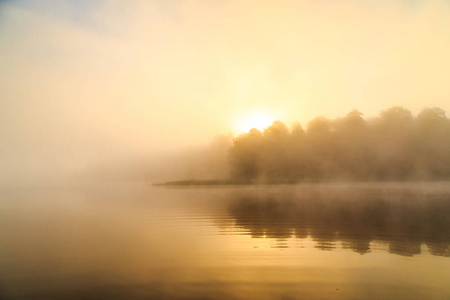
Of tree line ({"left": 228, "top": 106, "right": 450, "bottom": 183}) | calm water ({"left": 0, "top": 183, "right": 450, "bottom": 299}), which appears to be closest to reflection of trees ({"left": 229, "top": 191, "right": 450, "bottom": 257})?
calm water ({"left": 0, "top": 183, "right": 450, "bottom": 299})

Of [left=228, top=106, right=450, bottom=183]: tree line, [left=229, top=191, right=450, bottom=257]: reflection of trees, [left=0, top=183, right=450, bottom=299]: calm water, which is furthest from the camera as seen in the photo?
[left=228, top=106, right=450, bottom=183]: tree line

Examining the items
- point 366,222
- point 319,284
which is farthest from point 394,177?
point 319,284

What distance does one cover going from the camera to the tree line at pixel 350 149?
36.7 meters

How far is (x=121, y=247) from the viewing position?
32.4 feet

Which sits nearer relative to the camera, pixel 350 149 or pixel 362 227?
pixel 362 227

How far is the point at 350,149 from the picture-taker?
4291 cm

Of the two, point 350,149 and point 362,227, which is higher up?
point 350,149

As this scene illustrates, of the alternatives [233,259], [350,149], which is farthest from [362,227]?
[350,149]

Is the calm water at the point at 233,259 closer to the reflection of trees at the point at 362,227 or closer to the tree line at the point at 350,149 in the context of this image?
the reflection of trees at the point at 362,227

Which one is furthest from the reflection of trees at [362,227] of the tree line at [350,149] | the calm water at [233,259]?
the tree line at [350,149]

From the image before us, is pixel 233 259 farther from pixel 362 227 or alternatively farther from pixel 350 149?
pixel 350 149

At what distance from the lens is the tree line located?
36688 millimetres

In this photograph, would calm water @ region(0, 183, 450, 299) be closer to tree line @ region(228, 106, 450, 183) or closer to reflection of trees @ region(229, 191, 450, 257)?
reflection of trees @ region(229, 191, 450, 257)

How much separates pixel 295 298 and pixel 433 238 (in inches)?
283
